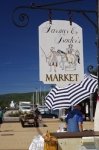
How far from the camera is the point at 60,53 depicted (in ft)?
30.3

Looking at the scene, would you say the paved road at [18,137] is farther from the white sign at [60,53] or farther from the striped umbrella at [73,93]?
the white sign at [60,53]

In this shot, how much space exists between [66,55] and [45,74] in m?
0.55

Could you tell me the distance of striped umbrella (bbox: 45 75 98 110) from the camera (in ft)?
39.3

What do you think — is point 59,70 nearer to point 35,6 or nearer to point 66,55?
point 66,55

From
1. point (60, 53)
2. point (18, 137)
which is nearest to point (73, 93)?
point (60, 53)

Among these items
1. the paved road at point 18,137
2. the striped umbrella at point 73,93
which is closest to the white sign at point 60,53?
the striped umbrella at point 73,93

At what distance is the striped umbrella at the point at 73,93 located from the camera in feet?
39.3

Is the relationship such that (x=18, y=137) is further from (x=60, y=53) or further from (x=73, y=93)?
(x=60, y=53)

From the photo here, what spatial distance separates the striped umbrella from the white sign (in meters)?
2.40

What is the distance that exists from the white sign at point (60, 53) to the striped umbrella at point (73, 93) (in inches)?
94.4

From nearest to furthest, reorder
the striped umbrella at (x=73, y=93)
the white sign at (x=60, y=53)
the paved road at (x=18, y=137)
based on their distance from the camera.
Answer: the white sign at (x=60, y=53) → the striped umbrella at (x=73, y=93) → the paved road at (x=18, y=137)

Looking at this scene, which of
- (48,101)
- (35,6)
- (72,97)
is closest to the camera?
(35,6)

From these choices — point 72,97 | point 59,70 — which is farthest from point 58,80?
point 72,97

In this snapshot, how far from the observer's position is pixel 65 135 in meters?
9.02
